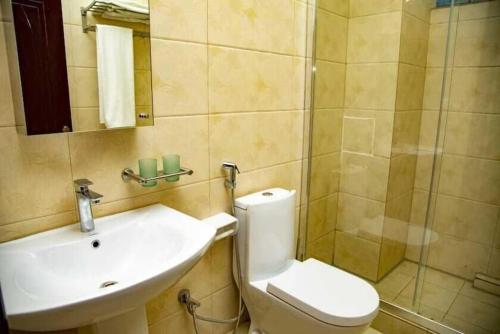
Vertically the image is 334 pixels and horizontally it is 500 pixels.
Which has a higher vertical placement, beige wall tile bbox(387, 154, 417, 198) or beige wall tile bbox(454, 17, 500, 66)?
beige wall tile bbox(454, 17, 500, 66)

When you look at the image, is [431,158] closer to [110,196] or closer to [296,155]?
[296,155]

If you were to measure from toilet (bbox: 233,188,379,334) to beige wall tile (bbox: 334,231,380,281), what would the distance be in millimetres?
645

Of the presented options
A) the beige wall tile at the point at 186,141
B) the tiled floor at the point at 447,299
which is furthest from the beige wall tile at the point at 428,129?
the beige wall tile at the point at 186,141

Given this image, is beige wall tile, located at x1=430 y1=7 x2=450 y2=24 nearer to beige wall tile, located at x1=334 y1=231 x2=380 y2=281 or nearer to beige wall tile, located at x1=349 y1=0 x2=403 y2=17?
beige wall tile, located at x1=349 y1=0 x2=403 y2=17

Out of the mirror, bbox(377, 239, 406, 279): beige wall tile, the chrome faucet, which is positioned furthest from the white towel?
Result: bbox(377, 239, 406, 279): beige wall tile

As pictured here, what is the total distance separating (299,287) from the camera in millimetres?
1460

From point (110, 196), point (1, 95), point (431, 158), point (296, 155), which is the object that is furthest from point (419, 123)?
point (1, 95)

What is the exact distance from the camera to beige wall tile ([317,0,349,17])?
1.88 metres

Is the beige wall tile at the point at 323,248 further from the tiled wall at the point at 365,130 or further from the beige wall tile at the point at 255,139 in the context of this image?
the beige wall tile at the point at 255,139

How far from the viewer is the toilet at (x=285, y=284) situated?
1326 mm

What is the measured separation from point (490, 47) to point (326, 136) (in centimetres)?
99

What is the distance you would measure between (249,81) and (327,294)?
0.99 m

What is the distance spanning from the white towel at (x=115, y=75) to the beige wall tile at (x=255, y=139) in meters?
0.38

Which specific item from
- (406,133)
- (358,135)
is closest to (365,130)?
(358,135)
